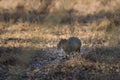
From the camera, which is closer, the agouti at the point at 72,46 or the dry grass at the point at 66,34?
the dry grass at the point at 66,34

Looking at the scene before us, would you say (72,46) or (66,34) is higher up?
(72,46)

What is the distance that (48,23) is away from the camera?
20047mm

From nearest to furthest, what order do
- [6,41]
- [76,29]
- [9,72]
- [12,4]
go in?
[9,72], [6,41], [76,29], [12,4]

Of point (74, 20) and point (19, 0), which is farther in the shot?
point (19, 0)

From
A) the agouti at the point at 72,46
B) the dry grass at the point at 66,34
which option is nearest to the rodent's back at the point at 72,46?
the agouti at the point at 72,46

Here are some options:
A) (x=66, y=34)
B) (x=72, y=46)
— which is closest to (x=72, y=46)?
(x=72, y=46)

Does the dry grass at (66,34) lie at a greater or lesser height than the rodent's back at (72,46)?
lesser

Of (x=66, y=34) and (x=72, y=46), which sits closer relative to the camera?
(x=72, y=46)

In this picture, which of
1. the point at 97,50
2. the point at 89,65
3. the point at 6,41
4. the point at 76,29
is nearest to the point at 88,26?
the point at 76,29

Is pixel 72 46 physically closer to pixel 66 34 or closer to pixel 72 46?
pixel 72 46

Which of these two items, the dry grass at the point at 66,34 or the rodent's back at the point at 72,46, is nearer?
the dry grass at the point at 66,34

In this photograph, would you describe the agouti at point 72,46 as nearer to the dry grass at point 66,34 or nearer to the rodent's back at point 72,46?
the rodent's back at point 72,46

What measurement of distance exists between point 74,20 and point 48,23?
124 centimetres

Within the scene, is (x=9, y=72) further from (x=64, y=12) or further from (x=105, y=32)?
(x=64, y=12)
